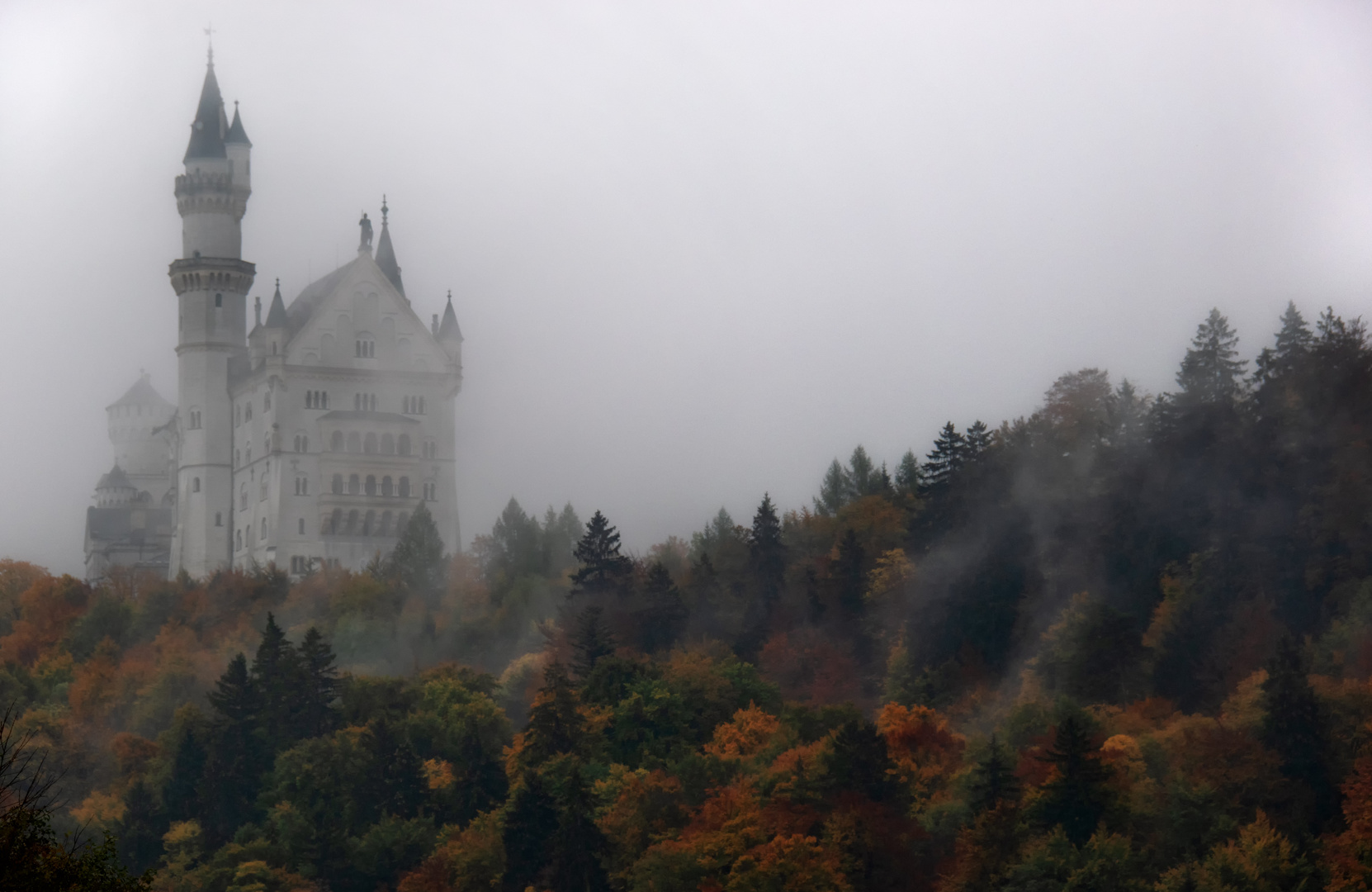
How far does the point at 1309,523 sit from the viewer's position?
74938mm

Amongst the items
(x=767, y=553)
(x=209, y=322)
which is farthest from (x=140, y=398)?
(x=767, y=553)

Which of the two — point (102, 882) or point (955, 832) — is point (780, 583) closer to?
point (955, 832)

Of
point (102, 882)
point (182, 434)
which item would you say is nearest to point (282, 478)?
point (182, 434)

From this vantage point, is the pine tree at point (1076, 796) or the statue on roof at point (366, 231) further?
the statue on roof at point (366, 231)

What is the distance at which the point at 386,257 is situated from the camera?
445 feet

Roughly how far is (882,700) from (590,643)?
14034mm

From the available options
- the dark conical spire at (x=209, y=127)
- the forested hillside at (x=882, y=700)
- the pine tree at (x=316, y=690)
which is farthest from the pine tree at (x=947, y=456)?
the dark conical spire at (x=209, y=127)

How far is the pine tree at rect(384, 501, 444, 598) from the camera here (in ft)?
375

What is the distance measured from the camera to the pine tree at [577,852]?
73.6 meters

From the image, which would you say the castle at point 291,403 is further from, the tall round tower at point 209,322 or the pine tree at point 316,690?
the pine tree at point 316,690

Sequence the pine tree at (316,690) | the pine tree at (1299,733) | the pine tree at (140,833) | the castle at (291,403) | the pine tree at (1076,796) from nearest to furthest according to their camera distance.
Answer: the pine tree at (1299,733), the pine tree at (1076,796), the pine tree at (140,833), the pine tree at (316,690), the castle at (291,403)

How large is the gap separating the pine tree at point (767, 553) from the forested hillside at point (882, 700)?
22cm

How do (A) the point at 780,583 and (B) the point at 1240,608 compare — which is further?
(A) the point at 780,583

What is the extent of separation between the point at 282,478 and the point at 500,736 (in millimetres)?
40881
